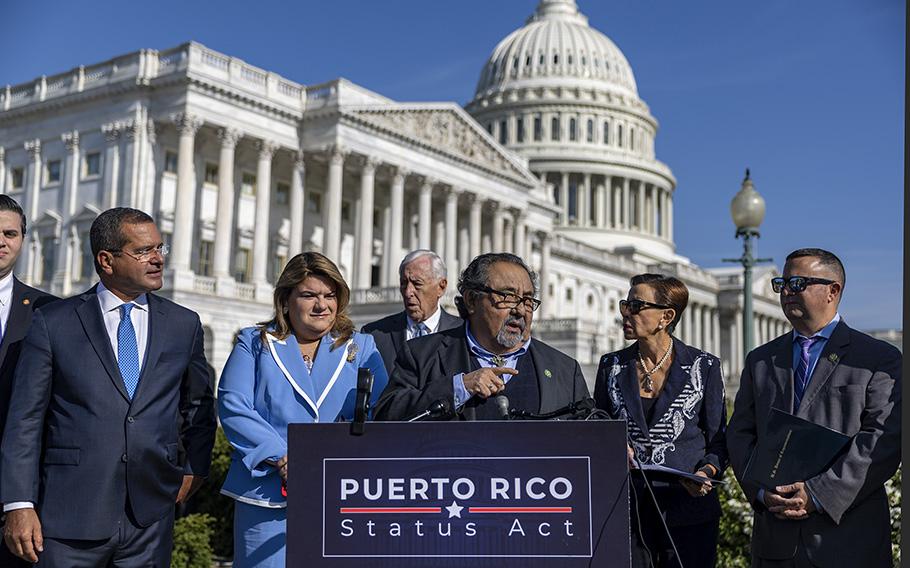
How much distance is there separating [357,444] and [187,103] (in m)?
42.3

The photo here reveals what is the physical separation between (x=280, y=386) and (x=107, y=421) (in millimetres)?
953

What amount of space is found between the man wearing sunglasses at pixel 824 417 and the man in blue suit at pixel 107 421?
3.27 m

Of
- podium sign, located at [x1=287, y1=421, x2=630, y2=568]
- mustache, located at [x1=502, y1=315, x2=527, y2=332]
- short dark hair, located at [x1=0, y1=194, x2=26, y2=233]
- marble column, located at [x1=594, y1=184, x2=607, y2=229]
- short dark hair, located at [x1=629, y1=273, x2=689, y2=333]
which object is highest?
marble column, located at [x1=594, y1=184, x2=607, y2=229]

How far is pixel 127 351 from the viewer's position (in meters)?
6.14

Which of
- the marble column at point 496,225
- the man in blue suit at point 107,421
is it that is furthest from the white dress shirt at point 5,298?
the marble column at point 496,225

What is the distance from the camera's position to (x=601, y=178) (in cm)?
10456

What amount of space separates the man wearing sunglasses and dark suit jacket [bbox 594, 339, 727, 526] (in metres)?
0.29

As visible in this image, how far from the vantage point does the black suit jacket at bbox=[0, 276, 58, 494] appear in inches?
249

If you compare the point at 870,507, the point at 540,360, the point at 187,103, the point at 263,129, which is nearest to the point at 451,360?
the point at 540,360

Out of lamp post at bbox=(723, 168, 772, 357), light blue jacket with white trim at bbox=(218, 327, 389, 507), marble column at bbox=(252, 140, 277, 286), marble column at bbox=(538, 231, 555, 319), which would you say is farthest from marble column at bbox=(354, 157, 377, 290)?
light blue jacket with white trim at bbox=(218, 327, 389, 507)

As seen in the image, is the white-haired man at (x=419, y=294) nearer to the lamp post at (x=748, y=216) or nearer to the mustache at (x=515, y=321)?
the mustache at (x=515, y=321)

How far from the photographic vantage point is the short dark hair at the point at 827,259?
6336mm

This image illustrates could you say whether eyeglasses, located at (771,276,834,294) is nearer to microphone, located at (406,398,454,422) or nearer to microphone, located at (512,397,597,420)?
microphone, located at (512,397,597,420)

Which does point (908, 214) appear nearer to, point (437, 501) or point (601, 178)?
point (437, 501)
